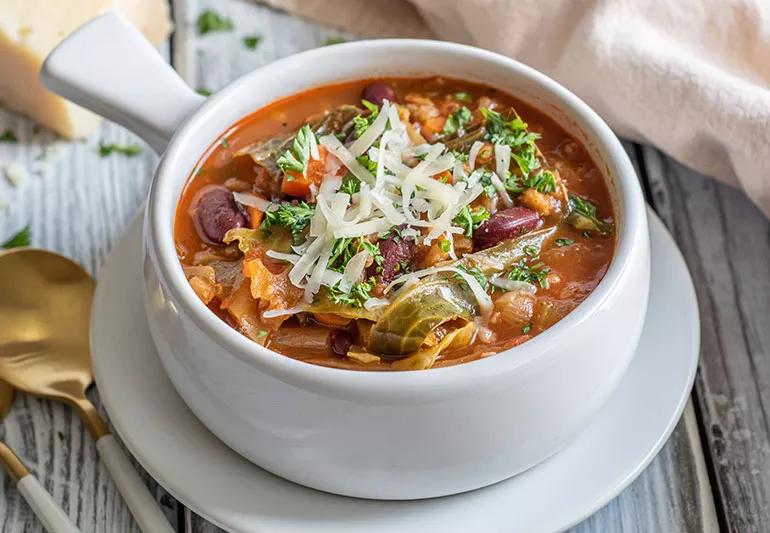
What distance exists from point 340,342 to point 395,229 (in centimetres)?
27

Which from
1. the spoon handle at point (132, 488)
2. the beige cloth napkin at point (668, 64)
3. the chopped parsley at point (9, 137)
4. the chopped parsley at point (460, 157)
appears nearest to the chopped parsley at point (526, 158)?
the chopped parsley at point (460, 157)

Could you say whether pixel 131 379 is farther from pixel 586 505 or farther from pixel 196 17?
pixel 196 17

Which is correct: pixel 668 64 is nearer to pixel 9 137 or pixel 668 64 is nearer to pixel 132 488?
pixel 132 488

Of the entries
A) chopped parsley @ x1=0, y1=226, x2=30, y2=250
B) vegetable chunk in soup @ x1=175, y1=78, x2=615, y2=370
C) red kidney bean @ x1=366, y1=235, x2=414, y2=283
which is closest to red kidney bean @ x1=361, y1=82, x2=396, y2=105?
vegetable chunk in soup @ x1=175, y1=78, x2=615, y2=370

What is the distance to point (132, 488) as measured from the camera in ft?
7.54

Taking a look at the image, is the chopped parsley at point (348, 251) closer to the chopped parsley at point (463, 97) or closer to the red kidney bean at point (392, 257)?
the red kidney bean at point (392, 257)

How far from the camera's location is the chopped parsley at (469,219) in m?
2.15

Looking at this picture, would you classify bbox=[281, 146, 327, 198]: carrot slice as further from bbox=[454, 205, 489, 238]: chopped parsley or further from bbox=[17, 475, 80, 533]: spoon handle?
bbox=[17, 475, 80, 533]: spoon handle

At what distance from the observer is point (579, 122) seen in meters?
2.37

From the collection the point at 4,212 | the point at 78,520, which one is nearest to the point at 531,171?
the point at 78,520

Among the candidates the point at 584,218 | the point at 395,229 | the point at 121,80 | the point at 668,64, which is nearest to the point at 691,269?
the point at 668,64

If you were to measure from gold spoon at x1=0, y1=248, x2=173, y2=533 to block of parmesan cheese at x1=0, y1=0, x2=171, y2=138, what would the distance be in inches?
24.7

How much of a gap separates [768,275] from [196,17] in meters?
2.03

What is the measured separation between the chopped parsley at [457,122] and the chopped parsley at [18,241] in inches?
49.7
